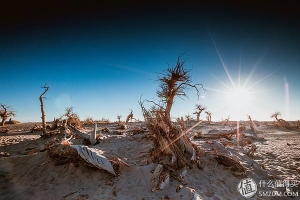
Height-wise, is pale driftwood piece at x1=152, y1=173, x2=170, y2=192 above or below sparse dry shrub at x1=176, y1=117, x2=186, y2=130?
below

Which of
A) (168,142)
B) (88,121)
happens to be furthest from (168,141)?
(88,121)

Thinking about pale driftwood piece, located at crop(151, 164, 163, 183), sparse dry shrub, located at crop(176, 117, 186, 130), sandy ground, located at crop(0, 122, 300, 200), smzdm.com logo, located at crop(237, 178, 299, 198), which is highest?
sparse dry shrub, located at crop(176, 117, 186, 130)

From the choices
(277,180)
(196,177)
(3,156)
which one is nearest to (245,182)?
(277,180)

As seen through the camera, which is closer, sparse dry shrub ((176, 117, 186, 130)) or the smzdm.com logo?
the smzdm.com logo

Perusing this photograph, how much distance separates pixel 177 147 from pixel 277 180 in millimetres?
3329

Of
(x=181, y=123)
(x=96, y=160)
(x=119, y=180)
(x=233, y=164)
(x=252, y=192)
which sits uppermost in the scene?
(x=181, y=123)

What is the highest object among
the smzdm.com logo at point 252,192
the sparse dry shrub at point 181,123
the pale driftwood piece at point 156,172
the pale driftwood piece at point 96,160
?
the sparse dry shrub at point 181,123

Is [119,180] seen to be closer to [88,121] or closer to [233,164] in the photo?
[233,164]

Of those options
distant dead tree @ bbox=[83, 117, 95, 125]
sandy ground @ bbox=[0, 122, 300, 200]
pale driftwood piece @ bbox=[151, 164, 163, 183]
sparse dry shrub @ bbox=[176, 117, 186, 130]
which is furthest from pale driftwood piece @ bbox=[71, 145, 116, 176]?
distant dead tree @ bbox=[83, 117, 95, 125]

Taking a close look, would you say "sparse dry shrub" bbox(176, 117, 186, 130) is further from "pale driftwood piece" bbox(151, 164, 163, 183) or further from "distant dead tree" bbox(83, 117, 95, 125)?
"distant dead tree" bbox(83, 117, 95, 125)

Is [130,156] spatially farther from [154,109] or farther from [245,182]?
[245,182]

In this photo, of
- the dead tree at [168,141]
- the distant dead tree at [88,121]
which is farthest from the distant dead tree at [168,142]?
the distant dead tree at [88,121]

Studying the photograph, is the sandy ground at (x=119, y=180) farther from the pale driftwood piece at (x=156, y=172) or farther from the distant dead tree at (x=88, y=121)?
the distant dead tree at (x=88, y=121)

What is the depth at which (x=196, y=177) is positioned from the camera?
16.9 ft
